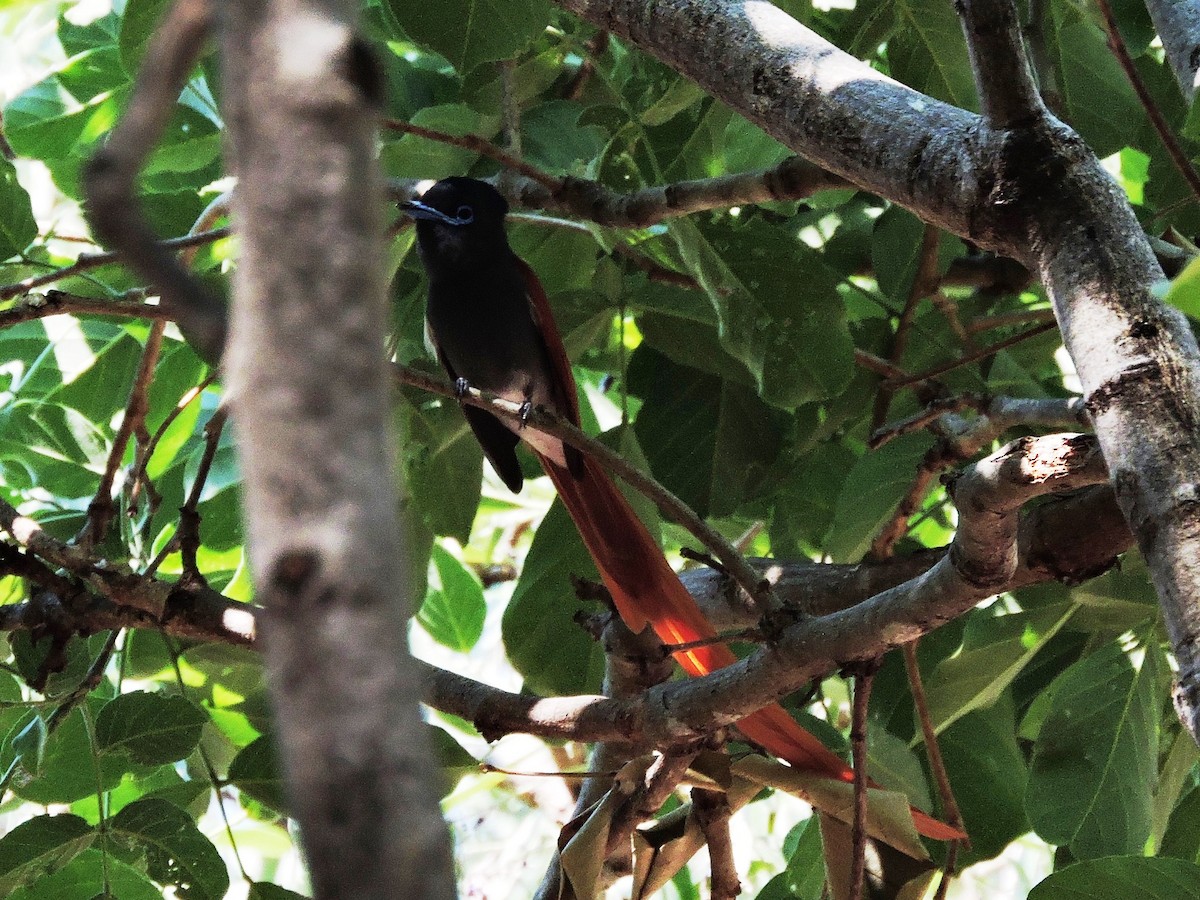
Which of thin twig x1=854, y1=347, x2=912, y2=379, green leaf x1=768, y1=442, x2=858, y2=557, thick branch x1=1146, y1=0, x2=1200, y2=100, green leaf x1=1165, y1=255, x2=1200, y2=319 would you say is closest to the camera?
green leaf x1=1165, y1=255, x2=1200, y2=319

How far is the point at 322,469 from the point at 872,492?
4.37 feet

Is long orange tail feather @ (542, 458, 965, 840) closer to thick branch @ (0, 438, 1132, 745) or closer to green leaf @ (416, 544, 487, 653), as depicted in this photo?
thick branch @ (0, 438, 1132, 745)

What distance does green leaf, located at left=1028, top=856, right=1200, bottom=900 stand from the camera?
1.00 metres

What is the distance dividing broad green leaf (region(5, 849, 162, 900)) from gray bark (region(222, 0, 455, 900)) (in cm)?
123

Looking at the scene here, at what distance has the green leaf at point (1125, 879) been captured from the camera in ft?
3.28

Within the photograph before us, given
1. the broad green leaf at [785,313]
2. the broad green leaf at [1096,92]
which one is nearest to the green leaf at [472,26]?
the broad green leaf at [785,313]

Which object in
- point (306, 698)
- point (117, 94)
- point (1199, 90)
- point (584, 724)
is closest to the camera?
point (306, 698)

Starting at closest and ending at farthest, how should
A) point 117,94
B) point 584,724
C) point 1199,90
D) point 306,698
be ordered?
point 306,698
point 1199,90
point 584,724
point 117,94

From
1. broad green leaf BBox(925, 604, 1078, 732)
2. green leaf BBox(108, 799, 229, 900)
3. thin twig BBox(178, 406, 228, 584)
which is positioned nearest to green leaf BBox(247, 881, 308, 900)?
green leaf BBox(108, 799, 229, 900)

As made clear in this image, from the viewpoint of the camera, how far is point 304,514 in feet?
0.81

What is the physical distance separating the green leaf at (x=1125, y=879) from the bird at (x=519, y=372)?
21.0 inches

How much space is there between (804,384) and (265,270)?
55.9 inches

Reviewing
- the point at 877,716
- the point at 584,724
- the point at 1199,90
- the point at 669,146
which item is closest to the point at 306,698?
the point at 1199,90

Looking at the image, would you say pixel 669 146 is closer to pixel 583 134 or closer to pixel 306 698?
pixel 583 134
